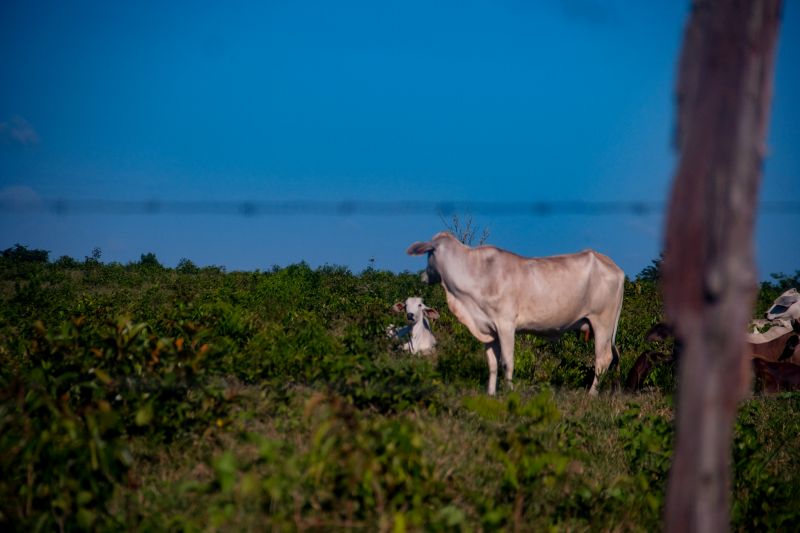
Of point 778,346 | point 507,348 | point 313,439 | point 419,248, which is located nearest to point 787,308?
point 778,346

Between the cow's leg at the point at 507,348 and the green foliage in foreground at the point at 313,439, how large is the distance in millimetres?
389

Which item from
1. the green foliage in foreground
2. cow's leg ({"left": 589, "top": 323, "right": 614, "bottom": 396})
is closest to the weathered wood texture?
the green foliage in foreground

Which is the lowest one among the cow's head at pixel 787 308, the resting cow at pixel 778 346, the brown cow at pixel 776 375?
the brown cow at pixel 776 375

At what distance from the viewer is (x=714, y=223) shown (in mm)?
2676

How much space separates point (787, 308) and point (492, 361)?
7.88m

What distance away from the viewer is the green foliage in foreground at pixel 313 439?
4.04 meters

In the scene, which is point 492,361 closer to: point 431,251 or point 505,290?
point 505,290

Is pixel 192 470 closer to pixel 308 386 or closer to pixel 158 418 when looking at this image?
pixel 158 418

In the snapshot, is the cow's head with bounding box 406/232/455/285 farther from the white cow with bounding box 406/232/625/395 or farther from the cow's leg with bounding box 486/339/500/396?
the cow's leg with bounding box 486/339/500/396

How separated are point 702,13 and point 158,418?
15.1 ft

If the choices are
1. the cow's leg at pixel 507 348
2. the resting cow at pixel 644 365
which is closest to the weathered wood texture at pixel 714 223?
the cow's leg at pixel 507 348

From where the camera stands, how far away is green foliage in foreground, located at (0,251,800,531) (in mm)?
4039

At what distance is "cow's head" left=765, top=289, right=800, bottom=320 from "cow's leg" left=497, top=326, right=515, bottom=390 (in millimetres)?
7053

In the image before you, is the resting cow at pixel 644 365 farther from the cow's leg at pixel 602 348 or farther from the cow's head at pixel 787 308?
the cow's head at pixel 787 308
